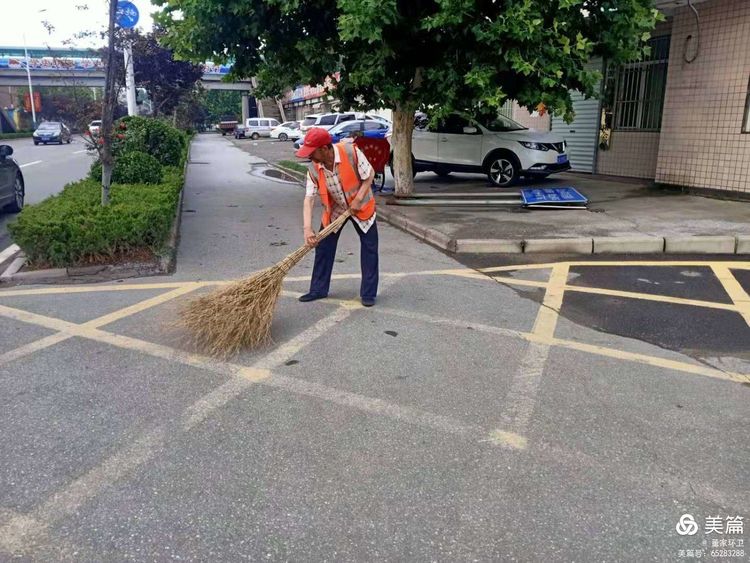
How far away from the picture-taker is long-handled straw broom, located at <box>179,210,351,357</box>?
172 inches

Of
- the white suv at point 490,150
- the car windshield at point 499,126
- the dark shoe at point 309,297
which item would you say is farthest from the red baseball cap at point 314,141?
the car windshield at point 499,126

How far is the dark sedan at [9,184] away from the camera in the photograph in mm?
9934

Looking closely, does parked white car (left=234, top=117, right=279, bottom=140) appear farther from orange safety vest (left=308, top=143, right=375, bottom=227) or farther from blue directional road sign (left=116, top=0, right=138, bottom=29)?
orange safety vest (left=308, top=143, right=375, bottom=227)

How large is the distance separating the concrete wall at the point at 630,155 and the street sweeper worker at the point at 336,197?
32.3 ft

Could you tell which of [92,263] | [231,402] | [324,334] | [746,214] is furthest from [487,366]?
[746,214]

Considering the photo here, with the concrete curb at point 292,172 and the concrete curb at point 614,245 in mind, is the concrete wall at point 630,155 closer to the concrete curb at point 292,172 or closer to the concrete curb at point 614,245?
the concrete curb at point 614,245

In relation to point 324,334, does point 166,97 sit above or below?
above

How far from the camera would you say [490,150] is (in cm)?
1284

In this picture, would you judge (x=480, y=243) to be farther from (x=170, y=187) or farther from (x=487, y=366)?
(x=170, y=187)

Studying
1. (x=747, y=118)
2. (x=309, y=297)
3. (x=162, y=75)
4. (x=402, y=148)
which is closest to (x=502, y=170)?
(x=402, y=148)

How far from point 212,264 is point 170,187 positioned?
3171 millimetres

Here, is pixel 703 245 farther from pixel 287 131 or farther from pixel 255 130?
pixel 255 130

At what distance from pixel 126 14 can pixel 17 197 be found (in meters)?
4.47

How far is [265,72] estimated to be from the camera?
1110cm
